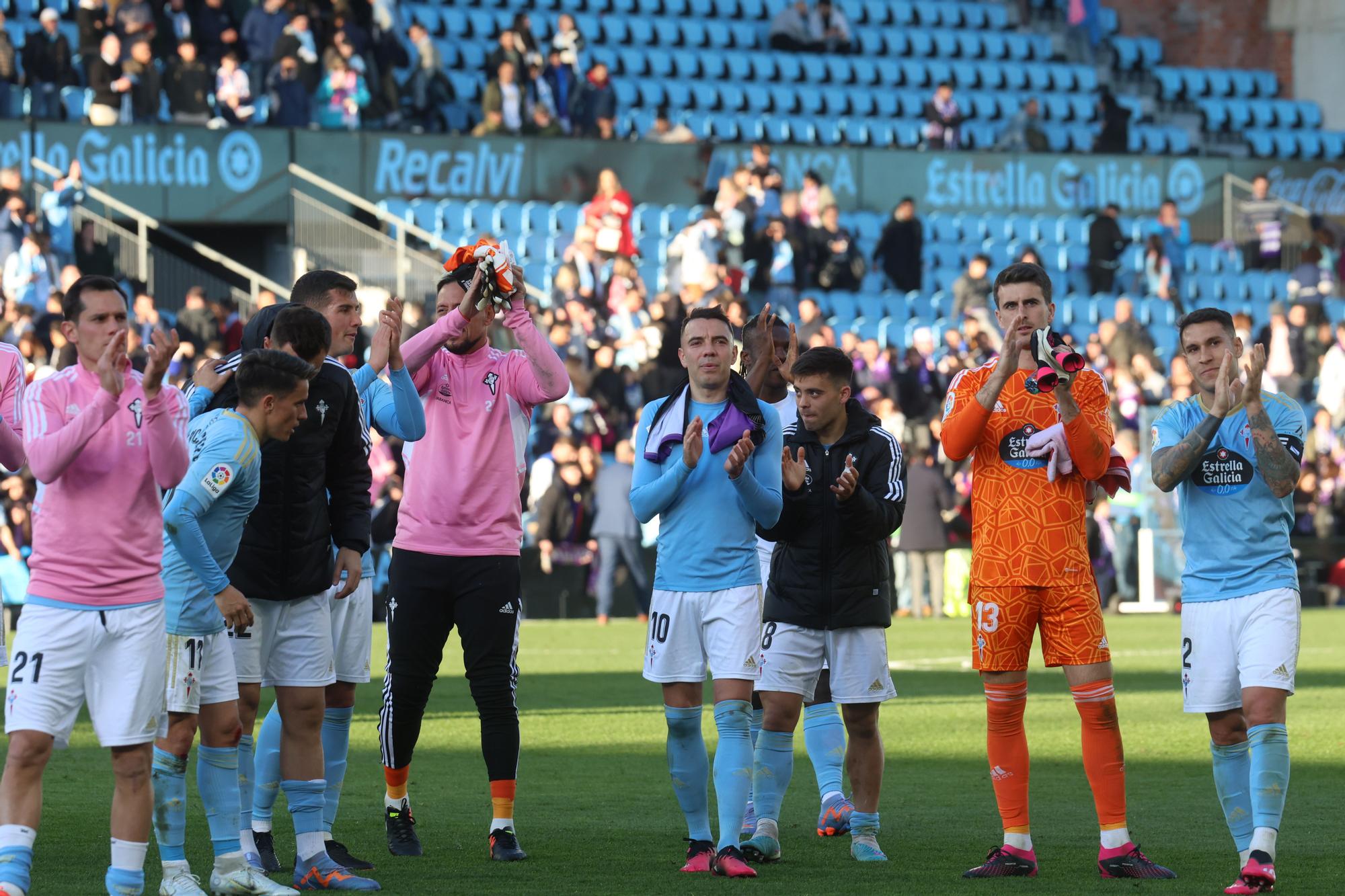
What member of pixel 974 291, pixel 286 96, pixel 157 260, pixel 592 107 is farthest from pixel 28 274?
pixel 974 291

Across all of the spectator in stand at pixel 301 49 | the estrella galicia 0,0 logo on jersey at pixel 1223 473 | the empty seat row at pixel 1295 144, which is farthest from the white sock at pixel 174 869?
the empty seat row at pixel 1295 144

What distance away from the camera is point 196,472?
259 inches

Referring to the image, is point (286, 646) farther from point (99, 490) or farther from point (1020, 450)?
point (1020, 450)

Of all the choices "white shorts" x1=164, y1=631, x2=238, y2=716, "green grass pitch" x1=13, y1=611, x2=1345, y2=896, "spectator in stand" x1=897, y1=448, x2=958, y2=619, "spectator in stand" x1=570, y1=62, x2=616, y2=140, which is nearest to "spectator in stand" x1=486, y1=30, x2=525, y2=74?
"spectator in stand" x1=570, y1=62, x2=616, y2=140

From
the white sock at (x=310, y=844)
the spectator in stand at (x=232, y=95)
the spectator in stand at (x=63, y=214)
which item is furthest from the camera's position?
the spectator in stand at (x=232, y=95)

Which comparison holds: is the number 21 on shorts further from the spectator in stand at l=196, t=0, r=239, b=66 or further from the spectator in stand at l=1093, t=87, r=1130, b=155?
the spectator in stand at l=1093, t=87, r=1130, b=155

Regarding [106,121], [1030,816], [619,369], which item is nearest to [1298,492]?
[619,369]

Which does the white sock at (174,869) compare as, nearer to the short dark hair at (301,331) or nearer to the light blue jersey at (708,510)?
the short dark hair at (301,331)

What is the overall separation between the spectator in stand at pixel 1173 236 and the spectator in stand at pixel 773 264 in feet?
21.9

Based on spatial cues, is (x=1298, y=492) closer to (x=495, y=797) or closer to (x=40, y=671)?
(x=495, y=797)

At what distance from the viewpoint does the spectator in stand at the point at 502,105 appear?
26.0 meters

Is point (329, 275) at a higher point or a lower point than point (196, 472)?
higher

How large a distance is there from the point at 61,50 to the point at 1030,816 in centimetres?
1776

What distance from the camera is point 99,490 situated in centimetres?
634
